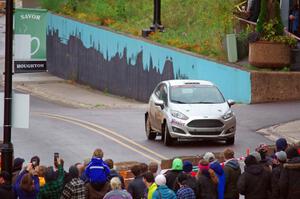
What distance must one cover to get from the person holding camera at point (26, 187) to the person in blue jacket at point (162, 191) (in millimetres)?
1913

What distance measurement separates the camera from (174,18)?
46.8 metres

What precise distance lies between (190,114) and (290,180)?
10746 mm

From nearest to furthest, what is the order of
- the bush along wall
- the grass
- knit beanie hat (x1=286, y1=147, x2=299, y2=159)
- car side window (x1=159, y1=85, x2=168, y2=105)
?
knit beanie hat (x1=286, y1=147, x2=299, y2=159) < car side window (x1=159, y1=85, x2=168, y2=105) < the bush along wall < the grass

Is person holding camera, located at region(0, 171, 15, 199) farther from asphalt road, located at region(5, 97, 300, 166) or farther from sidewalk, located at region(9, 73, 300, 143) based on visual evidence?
sidewalk, located at region(9, 73, 300, 143)

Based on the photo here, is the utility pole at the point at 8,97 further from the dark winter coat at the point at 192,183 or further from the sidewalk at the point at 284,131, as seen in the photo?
the sidewalk at the point at 284,131

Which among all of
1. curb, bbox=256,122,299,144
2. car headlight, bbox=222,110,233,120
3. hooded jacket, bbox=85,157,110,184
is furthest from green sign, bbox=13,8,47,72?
Result: curb, bbox=256,122,299,144

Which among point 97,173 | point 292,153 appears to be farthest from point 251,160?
point 97,173

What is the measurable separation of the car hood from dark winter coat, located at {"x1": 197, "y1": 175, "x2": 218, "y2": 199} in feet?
35.6

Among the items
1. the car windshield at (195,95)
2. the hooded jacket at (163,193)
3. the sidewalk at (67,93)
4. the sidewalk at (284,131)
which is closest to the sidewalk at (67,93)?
the sidewalk at (67,93)

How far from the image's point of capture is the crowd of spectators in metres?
14.1

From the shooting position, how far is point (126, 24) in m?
48.0

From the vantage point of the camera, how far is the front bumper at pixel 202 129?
1008 inches

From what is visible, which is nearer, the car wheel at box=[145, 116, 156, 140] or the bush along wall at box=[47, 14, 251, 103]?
the car wheel at box=[145, 116, 156, 140]

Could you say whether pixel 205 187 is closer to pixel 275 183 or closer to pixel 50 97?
pixel 275 183
